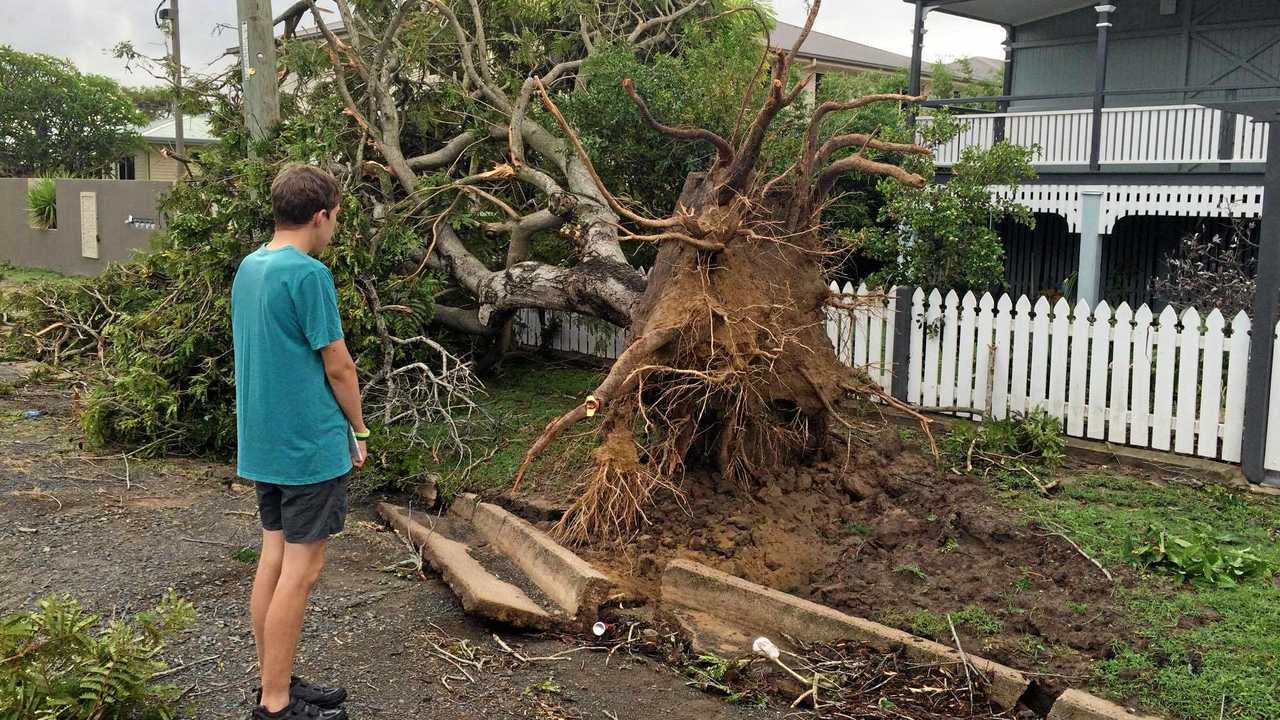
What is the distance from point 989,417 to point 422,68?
22.1 feet

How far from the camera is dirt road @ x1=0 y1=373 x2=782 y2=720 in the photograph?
13.7 ft

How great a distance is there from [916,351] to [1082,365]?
1389 mm

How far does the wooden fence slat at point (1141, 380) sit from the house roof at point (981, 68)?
2743 cm

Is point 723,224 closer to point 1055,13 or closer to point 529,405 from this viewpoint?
point 529,405

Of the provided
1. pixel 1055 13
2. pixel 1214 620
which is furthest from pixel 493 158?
pixel 1055 13

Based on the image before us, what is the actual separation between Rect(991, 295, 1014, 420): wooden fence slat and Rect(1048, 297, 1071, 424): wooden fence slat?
0.34 m

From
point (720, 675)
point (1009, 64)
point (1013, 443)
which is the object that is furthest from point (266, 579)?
point (1009, 64)

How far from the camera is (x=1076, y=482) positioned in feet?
22.2

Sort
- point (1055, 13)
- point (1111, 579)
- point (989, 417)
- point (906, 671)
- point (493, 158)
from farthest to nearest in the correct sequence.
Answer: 1. point (1055, 13)
2. point (493, 158)
3. point (989, 417)
4. point (1111, 579)
5. point (906, 671)

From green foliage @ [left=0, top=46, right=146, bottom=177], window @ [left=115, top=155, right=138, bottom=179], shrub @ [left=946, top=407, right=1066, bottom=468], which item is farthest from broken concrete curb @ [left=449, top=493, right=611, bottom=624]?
window @ [left=115, top=155, right=138, bottom=179]

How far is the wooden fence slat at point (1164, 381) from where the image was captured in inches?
287

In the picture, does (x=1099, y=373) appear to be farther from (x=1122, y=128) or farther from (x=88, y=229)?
(x=88, y=229)

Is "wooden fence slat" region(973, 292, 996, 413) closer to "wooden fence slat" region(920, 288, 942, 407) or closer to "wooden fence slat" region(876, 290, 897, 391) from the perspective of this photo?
"wooden fence slat" region(920, 288, 942, 407)

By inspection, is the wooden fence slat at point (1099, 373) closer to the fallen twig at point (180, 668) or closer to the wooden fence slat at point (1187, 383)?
the wooden fence slat at point (1187, 383)
